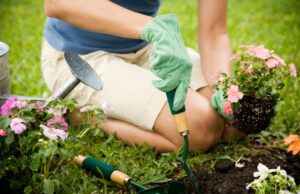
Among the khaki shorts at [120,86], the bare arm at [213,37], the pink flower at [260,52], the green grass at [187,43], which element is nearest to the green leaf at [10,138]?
the green grass at [187,43]

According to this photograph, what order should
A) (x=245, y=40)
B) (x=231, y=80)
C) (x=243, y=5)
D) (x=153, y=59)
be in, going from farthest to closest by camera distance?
(x=243, y=5)
(x=245, y=40)
(x=231, y=80)
(x=153, y=59)

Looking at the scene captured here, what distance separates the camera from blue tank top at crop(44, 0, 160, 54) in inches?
89.0

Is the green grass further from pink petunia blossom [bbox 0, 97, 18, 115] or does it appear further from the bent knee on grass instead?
pink petunia blossom [bbox 0, 97, 18, 115]

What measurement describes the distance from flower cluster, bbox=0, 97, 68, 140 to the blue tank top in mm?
607

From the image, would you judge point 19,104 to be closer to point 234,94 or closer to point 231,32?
point 234,94

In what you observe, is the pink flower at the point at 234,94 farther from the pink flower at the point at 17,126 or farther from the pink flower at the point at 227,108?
the pink flower at the point at 17,126

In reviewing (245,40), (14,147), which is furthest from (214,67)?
(245,40)

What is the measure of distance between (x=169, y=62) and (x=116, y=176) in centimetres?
48

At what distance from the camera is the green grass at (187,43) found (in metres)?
2.01

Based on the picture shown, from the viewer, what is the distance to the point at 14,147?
1.66 metres

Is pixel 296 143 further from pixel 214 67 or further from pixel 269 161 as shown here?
pixel 214 67

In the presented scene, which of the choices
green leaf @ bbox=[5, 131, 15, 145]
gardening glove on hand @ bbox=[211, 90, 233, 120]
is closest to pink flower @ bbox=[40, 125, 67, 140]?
green leaf @ bbox=[5, 131, 15, 145]

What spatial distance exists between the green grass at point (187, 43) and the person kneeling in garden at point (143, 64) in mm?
94

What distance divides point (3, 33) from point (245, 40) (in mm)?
1798
